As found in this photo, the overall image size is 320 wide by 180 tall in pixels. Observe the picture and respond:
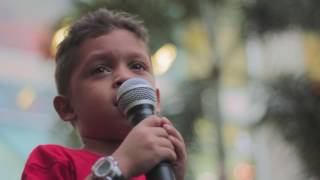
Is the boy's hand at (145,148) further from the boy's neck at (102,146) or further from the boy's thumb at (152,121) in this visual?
the boy's neck at (102,146)

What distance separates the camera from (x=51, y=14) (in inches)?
90.0

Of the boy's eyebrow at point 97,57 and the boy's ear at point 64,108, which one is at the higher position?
the boy's eyebrow at point 97,57

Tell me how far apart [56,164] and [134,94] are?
0.38 ft

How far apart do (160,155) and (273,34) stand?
3.96ft

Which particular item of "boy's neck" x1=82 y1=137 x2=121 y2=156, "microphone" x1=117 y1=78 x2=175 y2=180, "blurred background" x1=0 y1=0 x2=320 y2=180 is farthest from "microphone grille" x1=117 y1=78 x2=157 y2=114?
"blurred background" x1=0 y1=0 x2=320 y2=180

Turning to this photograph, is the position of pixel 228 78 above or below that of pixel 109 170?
below

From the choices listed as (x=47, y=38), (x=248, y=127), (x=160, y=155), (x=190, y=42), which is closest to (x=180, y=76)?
(x=190, y=42)

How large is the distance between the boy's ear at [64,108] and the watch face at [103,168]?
0.17 metres

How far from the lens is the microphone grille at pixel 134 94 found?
58 cm

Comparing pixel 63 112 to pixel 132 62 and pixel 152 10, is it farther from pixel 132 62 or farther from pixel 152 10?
pixel 152 10

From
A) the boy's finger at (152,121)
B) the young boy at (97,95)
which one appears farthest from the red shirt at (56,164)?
the boy's finger at (152,121)

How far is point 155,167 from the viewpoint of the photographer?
0.55 metres

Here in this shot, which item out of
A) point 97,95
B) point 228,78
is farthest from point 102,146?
point 228,78

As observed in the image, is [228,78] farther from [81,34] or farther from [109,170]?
[109,170]
